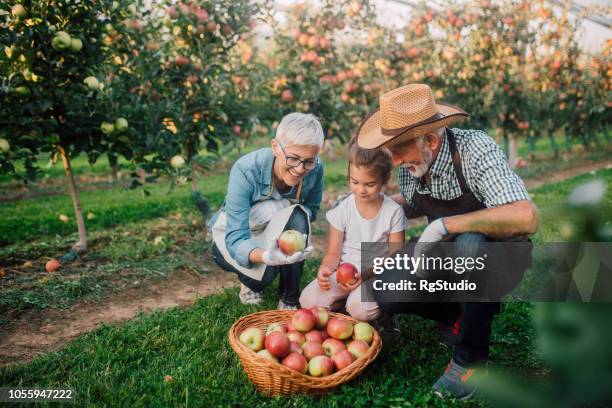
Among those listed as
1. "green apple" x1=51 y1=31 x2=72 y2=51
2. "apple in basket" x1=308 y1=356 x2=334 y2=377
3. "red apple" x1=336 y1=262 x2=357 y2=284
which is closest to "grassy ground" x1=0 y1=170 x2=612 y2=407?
"apple in basket" x1=308 y1=356 x2=334 y2=377

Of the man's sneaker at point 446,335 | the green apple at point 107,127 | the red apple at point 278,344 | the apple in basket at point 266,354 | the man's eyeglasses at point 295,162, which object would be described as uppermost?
the man's eyeglasses at point 295,162

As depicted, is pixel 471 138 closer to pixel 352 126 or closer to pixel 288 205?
pixel 288 205

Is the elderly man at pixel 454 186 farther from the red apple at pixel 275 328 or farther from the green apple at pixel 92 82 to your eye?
the green apple at pixel 92 82

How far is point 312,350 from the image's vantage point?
90.5 inches

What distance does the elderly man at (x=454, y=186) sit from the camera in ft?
7.17

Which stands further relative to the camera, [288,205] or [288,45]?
[288,45]

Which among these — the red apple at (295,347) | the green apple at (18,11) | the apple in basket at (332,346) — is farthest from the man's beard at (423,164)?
the green apple at (18,11)

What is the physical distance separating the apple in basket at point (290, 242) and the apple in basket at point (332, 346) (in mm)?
A: 560

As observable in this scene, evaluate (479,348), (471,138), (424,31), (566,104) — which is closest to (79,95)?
(471,138)

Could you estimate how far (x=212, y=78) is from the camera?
4688 millimetres

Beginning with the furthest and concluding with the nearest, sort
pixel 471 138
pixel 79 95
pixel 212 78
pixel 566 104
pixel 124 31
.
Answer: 1. pixel 566 104
2. pixel 212 78
3. pixel 124 31
4. pixel 79 95
5. pixel 471 138

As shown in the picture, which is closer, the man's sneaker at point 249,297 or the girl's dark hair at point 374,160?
the girl's dark hair at point 374,160

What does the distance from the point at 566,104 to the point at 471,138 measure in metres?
9.22

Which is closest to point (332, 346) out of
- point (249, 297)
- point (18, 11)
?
point (249, 297)
